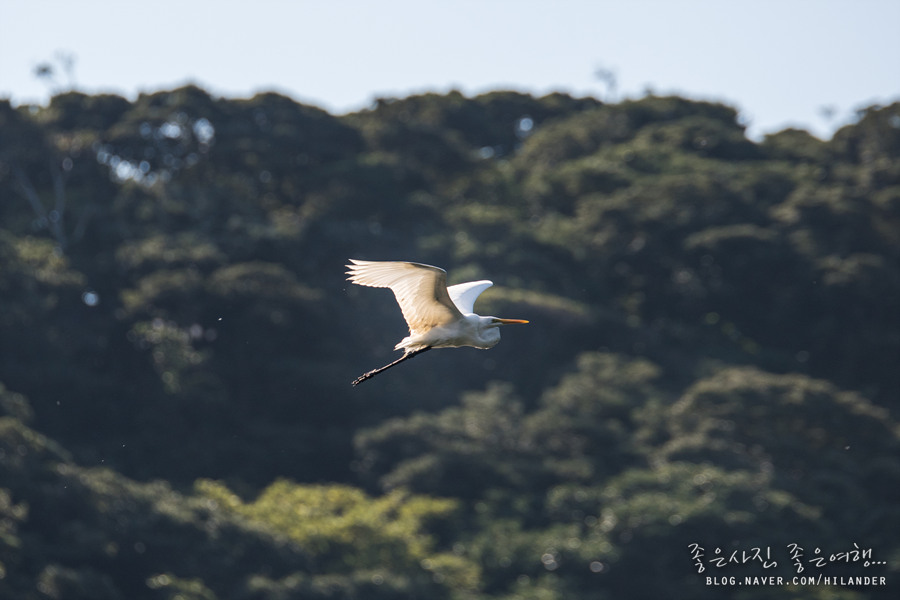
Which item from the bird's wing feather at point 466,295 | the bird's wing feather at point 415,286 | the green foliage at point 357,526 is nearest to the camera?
the bird's wing feather at point 415,286

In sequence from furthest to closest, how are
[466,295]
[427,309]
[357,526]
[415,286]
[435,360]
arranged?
1. [435,360]
2. [357,526]
3. [466,295]
4. [427,309]
5. [415,286]

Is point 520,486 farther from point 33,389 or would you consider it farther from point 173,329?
point 33,389

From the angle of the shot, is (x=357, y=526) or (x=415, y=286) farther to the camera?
(x=357, y=526)

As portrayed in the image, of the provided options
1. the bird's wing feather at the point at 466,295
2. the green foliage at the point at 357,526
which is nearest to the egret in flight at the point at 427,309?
the bird's wing feather at the point at 466,295

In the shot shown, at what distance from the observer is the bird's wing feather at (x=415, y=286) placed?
32.6 ft

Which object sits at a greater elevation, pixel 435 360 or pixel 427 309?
pixel 435 360

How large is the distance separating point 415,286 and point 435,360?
28501 mm

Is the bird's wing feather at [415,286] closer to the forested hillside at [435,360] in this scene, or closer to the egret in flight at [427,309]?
the egret in flight at [427,309]

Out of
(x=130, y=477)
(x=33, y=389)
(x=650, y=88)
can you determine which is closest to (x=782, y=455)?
(x=130, y=477)

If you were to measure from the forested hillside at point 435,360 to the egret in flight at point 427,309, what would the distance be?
15807 millimetres

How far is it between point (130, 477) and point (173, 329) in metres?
4.75

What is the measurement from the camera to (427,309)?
34.9 ft

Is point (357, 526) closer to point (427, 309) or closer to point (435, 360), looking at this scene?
point (435, 360)

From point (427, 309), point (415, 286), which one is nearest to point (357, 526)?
point (427, 309)
